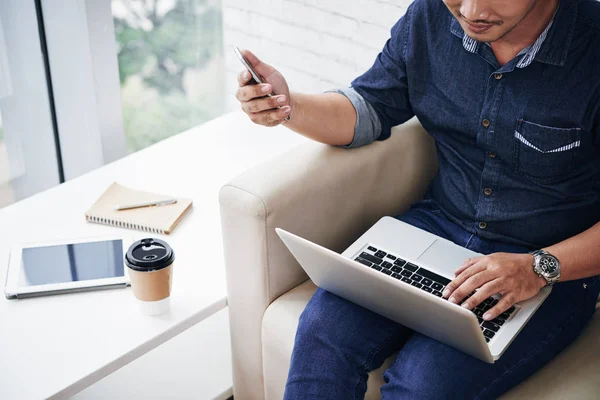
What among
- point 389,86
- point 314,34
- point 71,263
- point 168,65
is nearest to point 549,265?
point 389,86

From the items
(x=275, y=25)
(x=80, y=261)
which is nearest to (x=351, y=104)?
(x=80, y=261)

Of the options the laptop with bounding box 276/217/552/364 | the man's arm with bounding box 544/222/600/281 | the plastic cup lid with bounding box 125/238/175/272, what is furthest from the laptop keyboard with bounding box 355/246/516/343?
the plastic cup lid with bounding box 125/238/175/272

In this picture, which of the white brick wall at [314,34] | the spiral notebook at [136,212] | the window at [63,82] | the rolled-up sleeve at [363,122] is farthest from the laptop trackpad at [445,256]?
the window at [63,82]

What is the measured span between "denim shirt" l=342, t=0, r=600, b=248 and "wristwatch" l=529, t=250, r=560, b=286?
15cm

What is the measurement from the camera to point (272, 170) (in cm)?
141

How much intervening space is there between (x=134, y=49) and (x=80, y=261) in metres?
1.51

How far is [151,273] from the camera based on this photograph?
1.38m

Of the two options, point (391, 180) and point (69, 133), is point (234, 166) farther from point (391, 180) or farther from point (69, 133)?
point (69, 133)

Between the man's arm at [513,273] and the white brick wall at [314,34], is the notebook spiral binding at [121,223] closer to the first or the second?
the man's arm at [513,273]

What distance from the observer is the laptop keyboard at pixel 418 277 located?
48.6 inches

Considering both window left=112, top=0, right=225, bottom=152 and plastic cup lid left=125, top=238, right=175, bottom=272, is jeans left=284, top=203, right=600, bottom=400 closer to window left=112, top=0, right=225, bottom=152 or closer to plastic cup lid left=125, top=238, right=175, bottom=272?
plastic cup lid left=125, top=238, right=175, bottom=272

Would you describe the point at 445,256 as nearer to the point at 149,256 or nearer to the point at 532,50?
the point at 532,50

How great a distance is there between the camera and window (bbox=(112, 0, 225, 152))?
2.77 metres

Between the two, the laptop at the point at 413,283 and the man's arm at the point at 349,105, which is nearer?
the laptop at the point at 413,283
